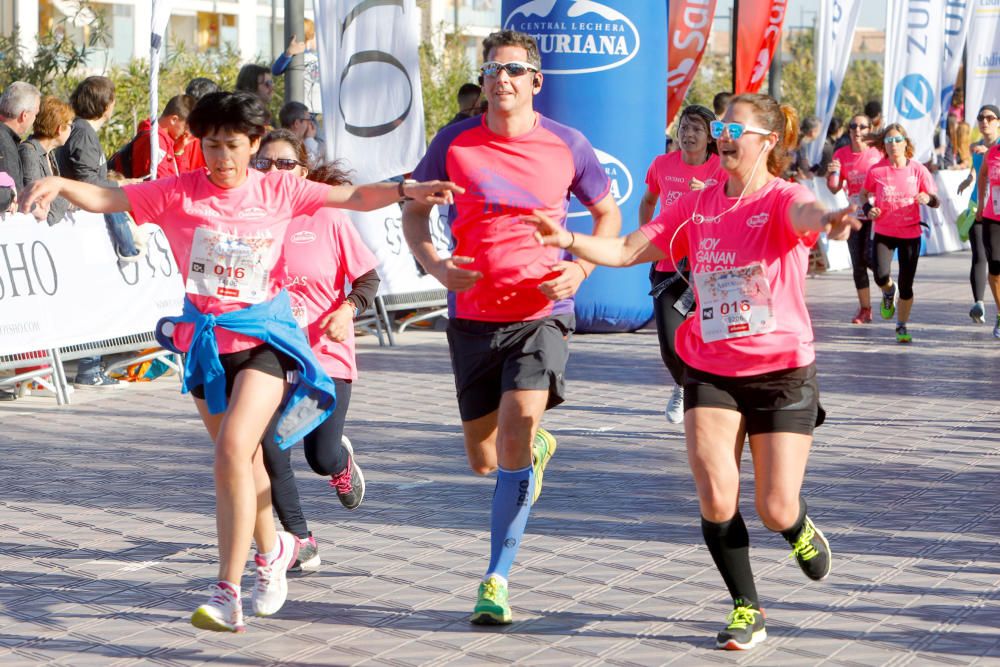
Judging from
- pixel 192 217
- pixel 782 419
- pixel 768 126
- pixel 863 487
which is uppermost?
pixel 768 126

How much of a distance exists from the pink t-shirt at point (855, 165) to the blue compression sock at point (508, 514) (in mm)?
10388

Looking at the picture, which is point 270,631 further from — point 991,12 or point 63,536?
point 991,12

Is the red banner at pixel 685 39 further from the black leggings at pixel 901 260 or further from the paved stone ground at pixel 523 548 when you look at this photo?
the paved stone ground at pixel 523 548

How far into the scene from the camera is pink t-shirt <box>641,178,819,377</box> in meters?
4.97

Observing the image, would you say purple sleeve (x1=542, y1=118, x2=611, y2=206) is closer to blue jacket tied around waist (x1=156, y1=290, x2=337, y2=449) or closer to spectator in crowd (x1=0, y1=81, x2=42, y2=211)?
blue jacket tied around waist (x1=156, y1=290, x2=337, y2=449)

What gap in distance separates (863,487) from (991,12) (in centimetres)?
1878

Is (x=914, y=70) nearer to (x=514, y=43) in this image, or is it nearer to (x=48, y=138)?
(x=48, y=138)

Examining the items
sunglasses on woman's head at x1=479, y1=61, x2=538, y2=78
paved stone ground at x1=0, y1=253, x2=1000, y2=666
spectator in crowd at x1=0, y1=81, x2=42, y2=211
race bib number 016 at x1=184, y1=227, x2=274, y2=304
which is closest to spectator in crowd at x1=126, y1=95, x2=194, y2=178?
spectator in crowd at x1=0, y1=81, x2=42, y2=211

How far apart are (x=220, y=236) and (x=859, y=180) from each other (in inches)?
439

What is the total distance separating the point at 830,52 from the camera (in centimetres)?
2044

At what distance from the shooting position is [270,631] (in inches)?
204

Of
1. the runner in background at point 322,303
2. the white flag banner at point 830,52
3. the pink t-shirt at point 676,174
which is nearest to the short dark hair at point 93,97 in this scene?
the pink t-shirt at point 676,174

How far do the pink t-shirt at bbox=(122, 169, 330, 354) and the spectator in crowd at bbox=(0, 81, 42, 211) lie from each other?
5.29 meters

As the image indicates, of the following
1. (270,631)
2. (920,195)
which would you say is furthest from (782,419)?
(920,195)
